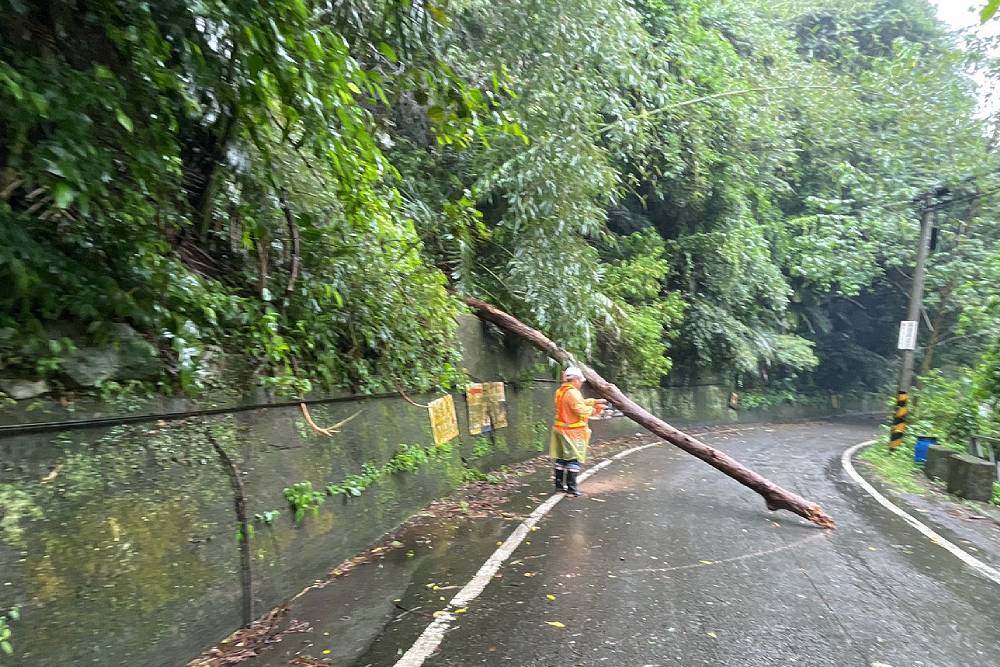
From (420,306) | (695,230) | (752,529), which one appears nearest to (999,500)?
(752,529)

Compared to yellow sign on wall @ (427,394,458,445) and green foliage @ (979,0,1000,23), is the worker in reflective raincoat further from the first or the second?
green foliage @ (979,0,1000,23)

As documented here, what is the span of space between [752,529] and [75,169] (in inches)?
281

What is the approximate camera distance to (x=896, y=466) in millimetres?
13781

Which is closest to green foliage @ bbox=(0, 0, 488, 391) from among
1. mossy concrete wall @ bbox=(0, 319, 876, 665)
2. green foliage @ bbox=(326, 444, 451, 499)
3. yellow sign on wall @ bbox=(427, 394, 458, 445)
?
mossy concrete wall @ bbox=(0, 319, 876, 665)

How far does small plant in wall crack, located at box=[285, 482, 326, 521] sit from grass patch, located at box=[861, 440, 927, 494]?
10165mm

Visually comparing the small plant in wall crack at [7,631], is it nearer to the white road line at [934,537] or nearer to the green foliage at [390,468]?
the green foliage at [390,468]

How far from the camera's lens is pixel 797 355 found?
72.7 ft

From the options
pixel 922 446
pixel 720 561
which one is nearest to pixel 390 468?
pixel 720 561

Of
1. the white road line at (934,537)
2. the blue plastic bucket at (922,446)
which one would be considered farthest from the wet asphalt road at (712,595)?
the blue plastic bucket at (922,446)

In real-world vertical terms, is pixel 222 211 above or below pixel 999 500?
above

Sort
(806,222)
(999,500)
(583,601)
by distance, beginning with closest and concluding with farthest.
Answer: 1. (583,601)
2. (999,500)
3. (806,222)

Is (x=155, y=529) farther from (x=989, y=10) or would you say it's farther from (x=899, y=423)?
(x=899, y=423)

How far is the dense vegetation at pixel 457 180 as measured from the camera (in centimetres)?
394

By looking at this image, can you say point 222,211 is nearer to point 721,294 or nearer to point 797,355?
point 721,294
